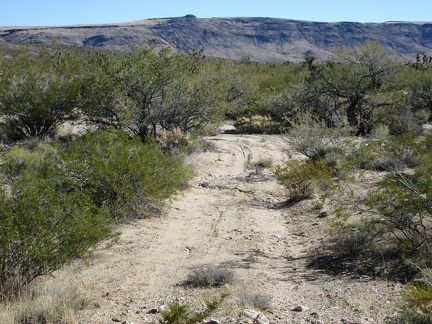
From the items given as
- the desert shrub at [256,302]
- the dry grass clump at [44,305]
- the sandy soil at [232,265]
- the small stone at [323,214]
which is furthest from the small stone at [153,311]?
the small stone at [323,214]

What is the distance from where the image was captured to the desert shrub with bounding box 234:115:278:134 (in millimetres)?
26438

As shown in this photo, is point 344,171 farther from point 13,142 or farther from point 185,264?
point 13,142

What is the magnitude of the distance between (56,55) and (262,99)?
43.5ft

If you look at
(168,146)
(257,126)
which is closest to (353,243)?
(168,146)

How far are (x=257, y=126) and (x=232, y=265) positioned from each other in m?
19.4

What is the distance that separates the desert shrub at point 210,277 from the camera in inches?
257

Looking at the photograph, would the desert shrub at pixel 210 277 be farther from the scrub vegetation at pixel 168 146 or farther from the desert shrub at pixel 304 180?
the desert shrub at pixel 304 180

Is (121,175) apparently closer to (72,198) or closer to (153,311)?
(72,198)

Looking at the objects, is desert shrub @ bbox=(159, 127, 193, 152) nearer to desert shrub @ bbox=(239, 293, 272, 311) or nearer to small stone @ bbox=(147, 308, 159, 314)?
desert shrub @ bbox=(239, 293, 272, 311)

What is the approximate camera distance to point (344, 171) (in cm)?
899

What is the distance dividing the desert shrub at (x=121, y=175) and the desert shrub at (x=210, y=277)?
2.97 metres

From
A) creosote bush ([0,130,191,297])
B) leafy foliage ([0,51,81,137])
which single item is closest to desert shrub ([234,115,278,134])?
leafy foliage ([0,51,81,137])

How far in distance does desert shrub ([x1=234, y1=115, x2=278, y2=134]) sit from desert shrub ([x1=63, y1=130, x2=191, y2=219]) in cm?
1612

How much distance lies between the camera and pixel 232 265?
24.7ft
